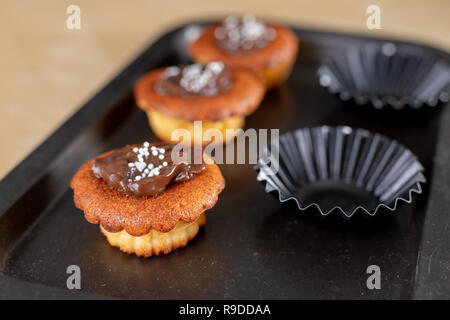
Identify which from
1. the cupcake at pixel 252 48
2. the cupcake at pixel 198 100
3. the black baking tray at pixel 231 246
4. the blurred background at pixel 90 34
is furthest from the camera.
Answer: the blurred background at pixel 90 34

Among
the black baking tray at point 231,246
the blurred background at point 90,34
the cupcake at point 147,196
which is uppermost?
the cupcake at point 147,196

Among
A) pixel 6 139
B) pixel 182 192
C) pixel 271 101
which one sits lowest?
pixel 6 139

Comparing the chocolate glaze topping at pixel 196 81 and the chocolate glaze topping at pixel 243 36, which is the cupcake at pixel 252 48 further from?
the chocolate glaze topping at pixel 196 81

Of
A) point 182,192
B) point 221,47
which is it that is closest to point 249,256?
point 182,192

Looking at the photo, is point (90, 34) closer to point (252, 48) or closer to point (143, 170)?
point (252, 48)

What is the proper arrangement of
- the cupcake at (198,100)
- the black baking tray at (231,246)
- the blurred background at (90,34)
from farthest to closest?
the blurred background at (90,34) < the cupcake at (198,100) < the black baking tray at (231,246)

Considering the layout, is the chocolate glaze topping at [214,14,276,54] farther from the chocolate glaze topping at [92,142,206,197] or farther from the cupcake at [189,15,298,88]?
the chocolate glaze topping at [92,142,206,197]

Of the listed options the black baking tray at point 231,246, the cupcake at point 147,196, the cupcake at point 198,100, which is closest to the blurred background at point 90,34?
the cupcake at point 198,100

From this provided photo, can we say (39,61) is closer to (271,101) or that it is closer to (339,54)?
(271,101)
